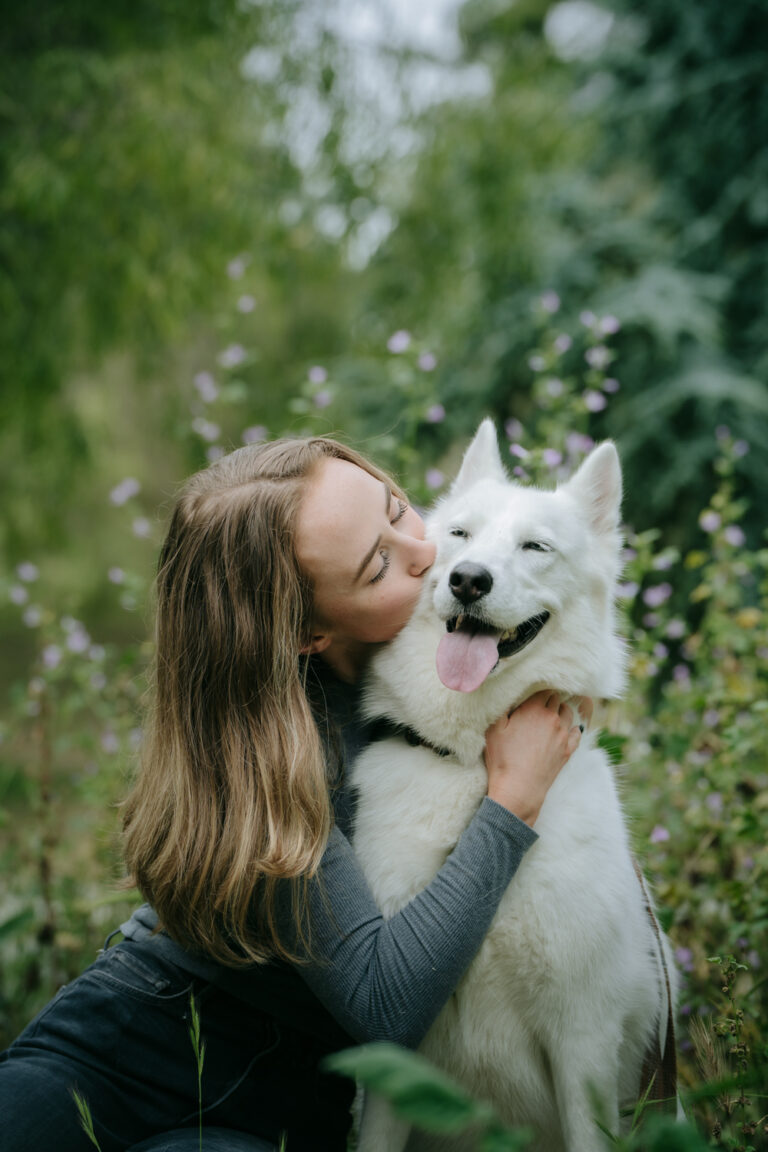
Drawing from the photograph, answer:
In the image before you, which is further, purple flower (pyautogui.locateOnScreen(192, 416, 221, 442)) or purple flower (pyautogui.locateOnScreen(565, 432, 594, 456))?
purple flower (pyautogui.locateOnScreen(192, 416, 221, 442))

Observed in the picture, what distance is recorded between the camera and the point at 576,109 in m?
6.20

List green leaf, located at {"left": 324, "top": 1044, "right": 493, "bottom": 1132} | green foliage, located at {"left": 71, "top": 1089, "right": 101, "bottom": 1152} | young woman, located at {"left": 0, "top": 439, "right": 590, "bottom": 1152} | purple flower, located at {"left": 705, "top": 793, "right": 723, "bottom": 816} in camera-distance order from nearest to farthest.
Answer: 1. green leaf, located at {"left": 324, "top": 1044, "right": 493, "bottom": 1132}
2. green foliage, located at {"left": 71, "top": 1089, "right": 101, "bottom": 1152}
3. young woman, located at {"left": 0, "top": 439, "right": 590, "bottom": 1152}
4. purple flower, located at {"left": 705, "top": 793, "right": 723, "bottom": 816}

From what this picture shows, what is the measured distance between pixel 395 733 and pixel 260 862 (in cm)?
49

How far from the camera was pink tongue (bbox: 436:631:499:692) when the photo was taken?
1.90 m

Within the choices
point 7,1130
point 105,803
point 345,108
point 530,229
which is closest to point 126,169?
point 345,108

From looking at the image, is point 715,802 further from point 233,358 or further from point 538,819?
point 233,358

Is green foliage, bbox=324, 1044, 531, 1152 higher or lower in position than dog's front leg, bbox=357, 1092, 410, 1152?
higher

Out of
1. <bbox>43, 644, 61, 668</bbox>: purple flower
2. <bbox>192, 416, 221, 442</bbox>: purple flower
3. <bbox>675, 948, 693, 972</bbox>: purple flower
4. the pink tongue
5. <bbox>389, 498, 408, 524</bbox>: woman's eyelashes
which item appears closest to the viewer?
the pink tongue

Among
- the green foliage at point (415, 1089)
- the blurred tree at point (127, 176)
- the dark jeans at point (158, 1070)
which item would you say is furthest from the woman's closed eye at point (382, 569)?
the blurred tree at point (127, 176)

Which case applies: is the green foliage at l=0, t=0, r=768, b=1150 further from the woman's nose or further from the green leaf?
the green leaf

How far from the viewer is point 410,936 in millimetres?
1698

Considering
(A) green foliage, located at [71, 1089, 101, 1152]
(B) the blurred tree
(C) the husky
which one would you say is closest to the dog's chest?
(C) the husky

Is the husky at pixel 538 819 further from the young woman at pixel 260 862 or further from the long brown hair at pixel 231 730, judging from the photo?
the long brown hair at pixel 231 730

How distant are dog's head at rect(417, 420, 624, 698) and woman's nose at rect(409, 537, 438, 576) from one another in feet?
0.07
